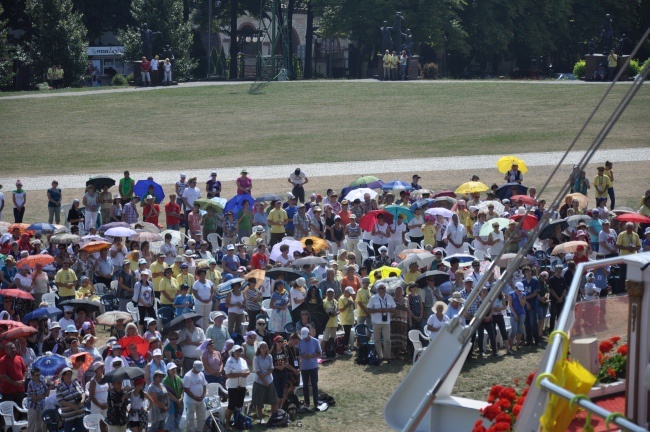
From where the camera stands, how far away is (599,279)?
49.8 feet

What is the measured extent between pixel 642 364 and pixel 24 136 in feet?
123

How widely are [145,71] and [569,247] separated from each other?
3673 centimetres

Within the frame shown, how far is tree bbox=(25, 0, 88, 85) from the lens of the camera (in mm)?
53688

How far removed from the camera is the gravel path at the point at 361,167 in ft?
111

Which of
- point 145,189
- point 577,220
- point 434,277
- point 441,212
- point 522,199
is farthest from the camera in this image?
point 145,189

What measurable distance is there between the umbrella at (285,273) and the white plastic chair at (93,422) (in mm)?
5267

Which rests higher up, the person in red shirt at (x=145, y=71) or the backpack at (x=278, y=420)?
the person in red shirt at (x=145, y=71)

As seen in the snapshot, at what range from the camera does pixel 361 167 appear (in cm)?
3544

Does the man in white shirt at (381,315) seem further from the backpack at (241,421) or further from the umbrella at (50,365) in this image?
the umbrella at (50,365)

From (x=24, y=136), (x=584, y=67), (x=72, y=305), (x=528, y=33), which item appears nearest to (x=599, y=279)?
(x=72, y=305)

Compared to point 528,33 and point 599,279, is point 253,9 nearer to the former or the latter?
point 528,33

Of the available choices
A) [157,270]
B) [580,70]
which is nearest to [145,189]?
[157,270]

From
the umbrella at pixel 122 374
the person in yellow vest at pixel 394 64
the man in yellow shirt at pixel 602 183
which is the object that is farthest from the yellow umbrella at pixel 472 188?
the person in yellow vest at pixel 394 64

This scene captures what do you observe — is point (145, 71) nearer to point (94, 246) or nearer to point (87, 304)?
point (94, 246)
